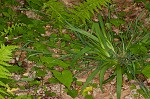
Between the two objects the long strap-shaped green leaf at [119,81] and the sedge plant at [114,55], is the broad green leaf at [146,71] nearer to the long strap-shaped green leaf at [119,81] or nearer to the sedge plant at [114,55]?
the sedge plant at [114,55]

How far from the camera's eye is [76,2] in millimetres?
3740

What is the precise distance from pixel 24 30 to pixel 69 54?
0.61 meters

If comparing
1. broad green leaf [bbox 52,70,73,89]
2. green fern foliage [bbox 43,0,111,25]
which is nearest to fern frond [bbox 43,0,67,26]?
green fern foliage [bbox 43,0,111,25]

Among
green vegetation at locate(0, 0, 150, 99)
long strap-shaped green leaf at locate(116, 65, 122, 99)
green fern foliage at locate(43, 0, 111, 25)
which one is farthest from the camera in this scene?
green fern foliage at locate(43, 0, 111, 25)

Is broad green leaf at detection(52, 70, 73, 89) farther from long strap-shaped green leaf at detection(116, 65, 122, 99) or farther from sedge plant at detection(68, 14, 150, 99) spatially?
long strap-shaped green leaf at detection(116, 65, 122, 99)

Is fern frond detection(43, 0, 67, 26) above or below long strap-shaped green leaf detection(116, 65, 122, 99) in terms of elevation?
above

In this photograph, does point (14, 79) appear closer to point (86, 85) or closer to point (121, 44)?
point (86, 85)

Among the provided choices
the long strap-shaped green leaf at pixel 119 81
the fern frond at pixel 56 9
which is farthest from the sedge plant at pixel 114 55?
the fern frond at pixel 56 9

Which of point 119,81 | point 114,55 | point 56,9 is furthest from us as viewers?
point 56,9

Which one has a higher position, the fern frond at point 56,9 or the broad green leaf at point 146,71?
the fern frond at point 56,9

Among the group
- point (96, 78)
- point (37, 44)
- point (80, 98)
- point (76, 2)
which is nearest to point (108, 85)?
point (96, 78)

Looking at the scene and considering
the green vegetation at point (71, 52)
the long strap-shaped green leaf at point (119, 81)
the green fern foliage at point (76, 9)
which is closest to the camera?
the long strap-shaped green leaf at point (119, 81)

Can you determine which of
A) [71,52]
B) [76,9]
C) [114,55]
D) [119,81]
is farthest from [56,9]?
[119,81]

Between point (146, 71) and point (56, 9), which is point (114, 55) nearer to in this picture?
point (146, 71)
